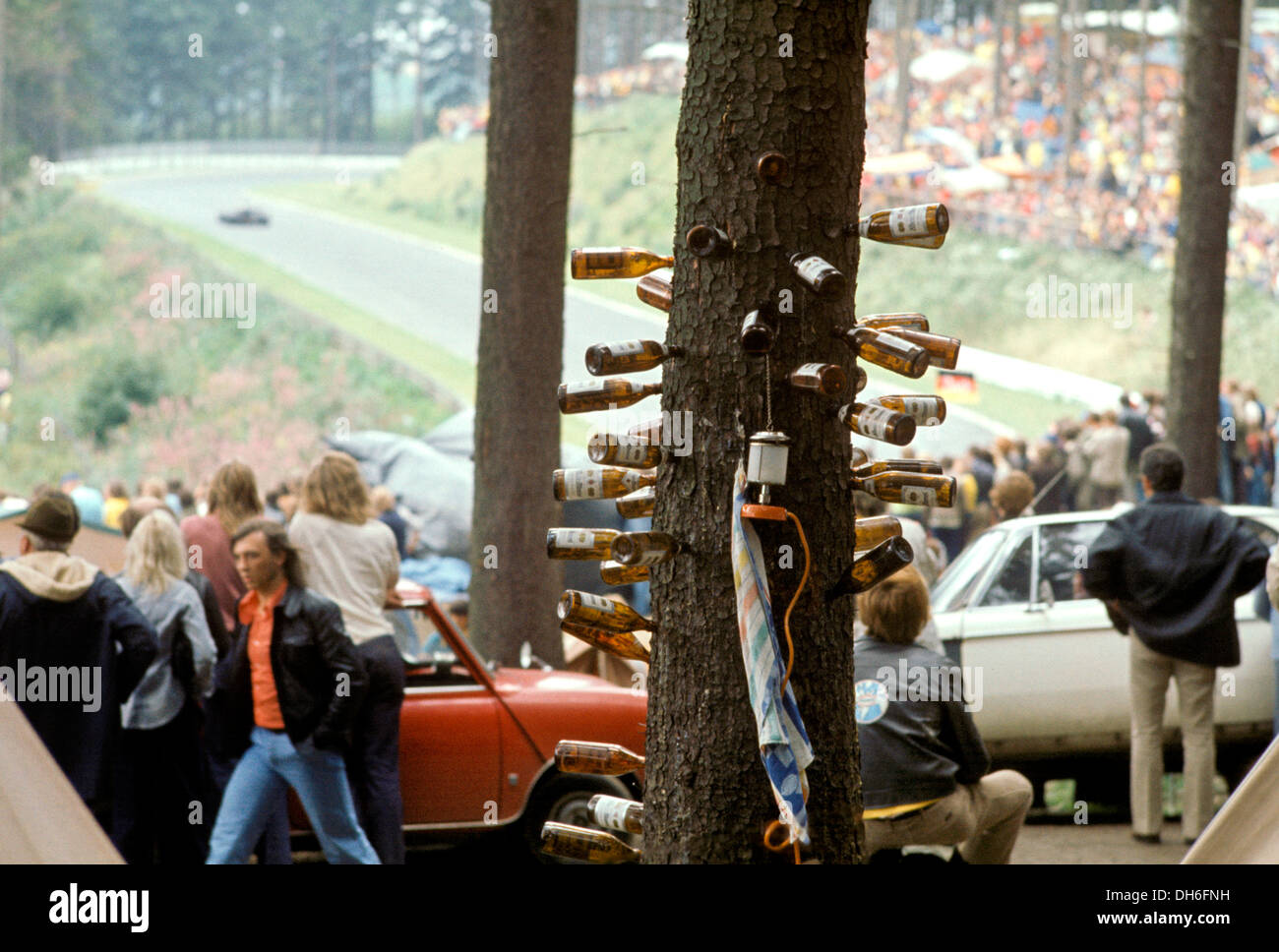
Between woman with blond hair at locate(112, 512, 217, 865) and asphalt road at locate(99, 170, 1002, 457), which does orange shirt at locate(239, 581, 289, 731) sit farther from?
asphalt road at locate(99, 170, 1002, 457)

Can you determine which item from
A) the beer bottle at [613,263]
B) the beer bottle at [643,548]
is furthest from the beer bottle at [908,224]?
the beer bottle at [643,548]

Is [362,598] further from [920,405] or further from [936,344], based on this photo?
[936,344]

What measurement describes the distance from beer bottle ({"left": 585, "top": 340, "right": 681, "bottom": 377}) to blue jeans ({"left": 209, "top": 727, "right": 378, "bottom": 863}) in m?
3.67

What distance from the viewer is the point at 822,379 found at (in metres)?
2.79

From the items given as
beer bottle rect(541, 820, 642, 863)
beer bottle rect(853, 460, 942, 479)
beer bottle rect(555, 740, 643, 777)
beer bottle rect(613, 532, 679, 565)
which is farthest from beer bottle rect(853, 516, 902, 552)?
beer bottle rect(541, 820, 642, 863)

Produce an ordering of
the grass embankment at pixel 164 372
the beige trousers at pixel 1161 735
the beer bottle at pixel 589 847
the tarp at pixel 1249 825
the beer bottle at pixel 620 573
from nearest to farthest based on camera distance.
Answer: the tarp at pixel 1249 825, the beer bottle at pixel 620 573, the beer bottle at pixel 589 847, the beige trousers at pixel 1161 735, the grass embankment at pixel 164 372

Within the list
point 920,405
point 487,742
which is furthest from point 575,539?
point 487,742

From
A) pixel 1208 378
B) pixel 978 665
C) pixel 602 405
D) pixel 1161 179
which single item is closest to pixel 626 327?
pixel 1161 179

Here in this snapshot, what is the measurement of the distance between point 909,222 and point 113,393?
33.9m

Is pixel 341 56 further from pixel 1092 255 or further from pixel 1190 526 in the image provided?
pixel 1190 526

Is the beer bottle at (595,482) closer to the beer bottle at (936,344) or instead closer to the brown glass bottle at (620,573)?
the brown glass bottle at (620,573)

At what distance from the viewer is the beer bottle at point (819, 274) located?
2758 mm

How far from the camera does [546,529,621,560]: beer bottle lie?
10.4ft
